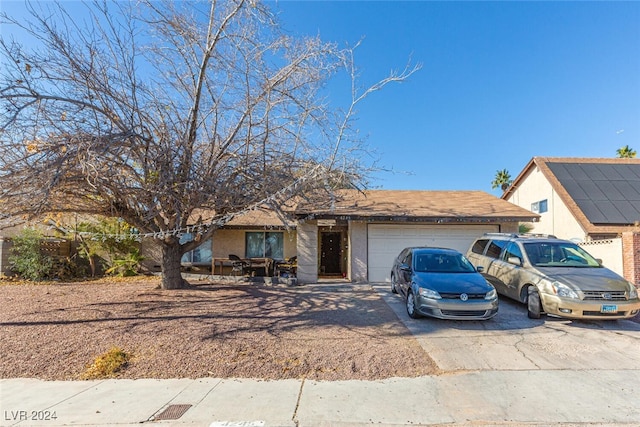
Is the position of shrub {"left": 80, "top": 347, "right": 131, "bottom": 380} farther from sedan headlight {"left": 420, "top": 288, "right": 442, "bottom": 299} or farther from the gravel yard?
sedan headlight {"left": 420, "top": 288, "right": 442, "bottom": 299}

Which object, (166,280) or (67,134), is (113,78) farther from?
(166,280)

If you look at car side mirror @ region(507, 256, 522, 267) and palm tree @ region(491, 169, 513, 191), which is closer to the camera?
car side mirror @ region(507, 256, 522, 267)

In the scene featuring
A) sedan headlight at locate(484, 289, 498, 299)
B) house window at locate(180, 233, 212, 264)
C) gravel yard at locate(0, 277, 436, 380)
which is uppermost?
house window at locate(180, 233, 212, 264)

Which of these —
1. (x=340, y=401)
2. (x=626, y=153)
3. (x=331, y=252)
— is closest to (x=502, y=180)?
(x=626, y=153)

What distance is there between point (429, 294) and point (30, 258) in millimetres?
14020

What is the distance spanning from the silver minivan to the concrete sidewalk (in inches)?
78.1

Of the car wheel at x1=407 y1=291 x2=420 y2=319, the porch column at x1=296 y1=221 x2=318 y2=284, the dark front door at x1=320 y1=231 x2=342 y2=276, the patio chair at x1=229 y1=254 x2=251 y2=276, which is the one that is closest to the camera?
the car wheel at x1=407 y1=291 x2=420 y2=319

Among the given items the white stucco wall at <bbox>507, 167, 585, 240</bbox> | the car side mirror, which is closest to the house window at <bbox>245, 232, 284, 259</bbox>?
the car side mirror

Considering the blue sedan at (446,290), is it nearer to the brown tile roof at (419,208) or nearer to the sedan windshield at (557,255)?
the sedan windshield at (557,255)

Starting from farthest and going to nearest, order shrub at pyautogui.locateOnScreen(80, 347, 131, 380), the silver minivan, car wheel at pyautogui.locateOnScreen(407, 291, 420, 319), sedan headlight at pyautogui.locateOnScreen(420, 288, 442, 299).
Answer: car wheel at pyautogui.locateOnScreen(407, 291, 420, 319) < sedan headlight at pyautogui.locateOnScreen(420, 288, 442, 299) < the silver minivan < shrub at pyautogui.locateOnScreen(80, 347, 131, 380)

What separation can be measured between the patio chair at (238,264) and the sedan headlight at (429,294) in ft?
27.6

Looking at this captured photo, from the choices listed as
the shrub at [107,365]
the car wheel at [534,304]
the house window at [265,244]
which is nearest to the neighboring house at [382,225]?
the house window at [265,244]

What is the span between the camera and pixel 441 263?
8391mm

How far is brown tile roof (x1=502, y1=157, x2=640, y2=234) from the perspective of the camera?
1486 cm
